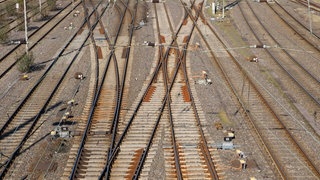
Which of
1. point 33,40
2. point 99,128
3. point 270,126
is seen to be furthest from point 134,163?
point 33,40

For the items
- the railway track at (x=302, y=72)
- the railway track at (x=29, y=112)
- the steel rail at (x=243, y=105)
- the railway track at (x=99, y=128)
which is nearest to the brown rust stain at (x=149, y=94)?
the railway track at (x=99, y=128)

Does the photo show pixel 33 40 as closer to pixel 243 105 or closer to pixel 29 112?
pixel 29 112

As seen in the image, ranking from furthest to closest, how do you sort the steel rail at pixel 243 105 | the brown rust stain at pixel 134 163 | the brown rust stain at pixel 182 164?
the steel rail at pixel 243 105 < the brown rust stain at pixel 182 164 < the brown rust stain at pixel 134 163

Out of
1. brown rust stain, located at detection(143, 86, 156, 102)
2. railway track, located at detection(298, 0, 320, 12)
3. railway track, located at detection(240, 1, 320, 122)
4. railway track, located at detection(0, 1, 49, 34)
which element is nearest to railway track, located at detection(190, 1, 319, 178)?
railway track, located at detection(240, 1, 320, 122)

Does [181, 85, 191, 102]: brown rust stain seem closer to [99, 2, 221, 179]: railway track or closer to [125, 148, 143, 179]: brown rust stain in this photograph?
[99, 2, 221, 179]: railway track

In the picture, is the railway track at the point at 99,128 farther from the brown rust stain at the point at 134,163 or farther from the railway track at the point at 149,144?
the brown rust stain at the point at 134,163

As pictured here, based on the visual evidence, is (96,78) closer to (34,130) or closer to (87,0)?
(34,130)
